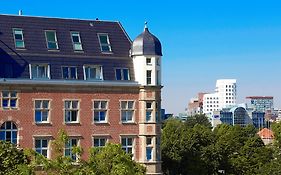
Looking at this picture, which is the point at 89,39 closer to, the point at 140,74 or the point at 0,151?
the point at 140,74

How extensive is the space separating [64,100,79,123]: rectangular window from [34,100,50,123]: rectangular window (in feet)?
4.65

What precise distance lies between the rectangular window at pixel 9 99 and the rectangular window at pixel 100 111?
6.28m

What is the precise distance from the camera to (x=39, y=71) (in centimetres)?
5084

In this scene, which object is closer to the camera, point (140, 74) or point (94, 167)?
point (94, 167)

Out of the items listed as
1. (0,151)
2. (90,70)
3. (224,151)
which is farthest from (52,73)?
(224,151)

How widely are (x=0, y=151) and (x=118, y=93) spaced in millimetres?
15852

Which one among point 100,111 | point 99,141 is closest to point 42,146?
point 99,141

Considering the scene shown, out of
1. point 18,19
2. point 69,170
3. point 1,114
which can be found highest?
point 18,19

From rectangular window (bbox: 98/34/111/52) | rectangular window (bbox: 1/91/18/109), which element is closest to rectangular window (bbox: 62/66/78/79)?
rectangular window (bbox: 98/34/111/52)

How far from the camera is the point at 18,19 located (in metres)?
52.7

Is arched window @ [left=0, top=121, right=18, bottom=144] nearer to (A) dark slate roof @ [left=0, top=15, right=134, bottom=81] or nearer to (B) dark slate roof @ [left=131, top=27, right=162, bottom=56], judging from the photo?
(A) dark slate roof @ [left=0, top=15, right=134, bottom=81]

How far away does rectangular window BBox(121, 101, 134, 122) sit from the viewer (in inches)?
2112

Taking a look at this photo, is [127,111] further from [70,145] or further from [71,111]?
[70,145]

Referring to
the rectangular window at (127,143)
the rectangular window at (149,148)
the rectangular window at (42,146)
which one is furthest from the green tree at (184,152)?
the rectangular window at (42,146)
